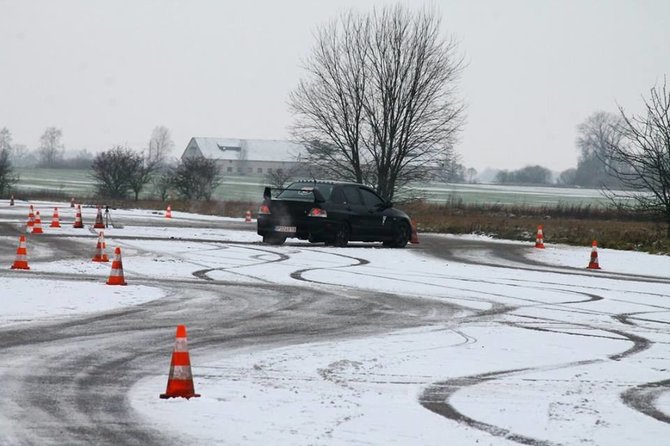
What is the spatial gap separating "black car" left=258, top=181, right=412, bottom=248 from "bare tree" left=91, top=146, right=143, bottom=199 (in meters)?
49.9

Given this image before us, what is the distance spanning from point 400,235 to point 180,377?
822 inches

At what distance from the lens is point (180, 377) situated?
25.8 ft

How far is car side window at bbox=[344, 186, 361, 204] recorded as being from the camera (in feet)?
89.1

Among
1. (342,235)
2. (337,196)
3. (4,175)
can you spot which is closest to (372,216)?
(342,235)

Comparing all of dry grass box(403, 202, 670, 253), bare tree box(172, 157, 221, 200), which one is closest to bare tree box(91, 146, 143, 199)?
bare tree box(172, 157, 221, 200)

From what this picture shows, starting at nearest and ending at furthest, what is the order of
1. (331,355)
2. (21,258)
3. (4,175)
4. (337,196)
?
(331,355)
(21,258)
(337,196)
(4,175)

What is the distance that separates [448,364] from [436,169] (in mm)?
Result: 37317

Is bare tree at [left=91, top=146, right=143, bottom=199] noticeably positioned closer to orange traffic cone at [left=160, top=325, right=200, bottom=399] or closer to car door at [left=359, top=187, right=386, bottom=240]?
car door at [left=359, top=187, right=386, bottom=240]

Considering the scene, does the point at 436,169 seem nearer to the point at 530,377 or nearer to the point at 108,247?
the point at 108,247

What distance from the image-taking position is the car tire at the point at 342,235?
26.8 m

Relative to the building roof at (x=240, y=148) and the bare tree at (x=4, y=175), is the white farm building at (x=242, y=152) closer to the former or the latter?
the building roof at (x=240, y=148)

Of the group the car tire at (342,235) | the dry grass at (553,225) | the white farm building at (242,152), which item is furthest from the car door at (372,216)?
the white farm building at (242,152)

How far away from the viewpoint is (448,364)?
9906mm

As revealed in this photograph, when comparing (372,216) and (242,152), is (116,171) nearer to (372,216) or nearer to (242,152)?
(372,216)
